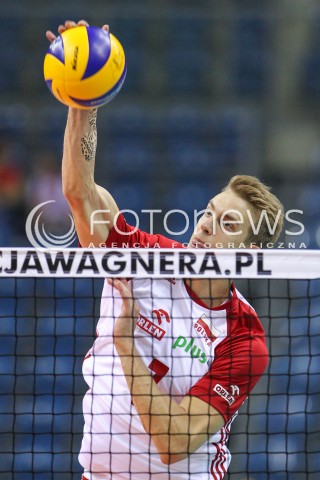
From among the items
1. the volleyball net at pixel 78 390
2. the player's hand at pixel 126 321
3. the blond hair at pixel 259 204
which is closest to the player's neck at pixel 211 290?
the blond hair at pixel 259 204

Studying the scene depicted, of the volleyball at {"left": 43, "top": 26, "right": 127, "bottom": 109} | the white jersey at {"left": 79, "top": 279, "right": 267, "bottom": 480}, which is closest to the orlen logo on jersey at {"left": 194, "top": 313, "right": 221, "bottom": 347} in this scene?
the white jersey at {"left": 79, "top": 279, "right": 267, "bottom": 480}

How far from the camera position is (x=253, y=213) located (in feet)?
15.5

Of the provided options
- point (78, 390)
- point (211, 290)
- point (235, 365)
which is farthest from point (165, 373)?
point (78, 390)

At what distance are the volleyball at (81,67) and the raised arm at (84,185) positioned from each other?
107mm

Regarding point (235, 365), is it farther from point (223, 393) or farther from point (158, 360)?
point (158, 360)

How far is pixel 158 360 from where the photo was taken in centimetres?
433

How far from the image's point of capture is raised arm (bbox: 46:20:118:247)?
13.5 feet

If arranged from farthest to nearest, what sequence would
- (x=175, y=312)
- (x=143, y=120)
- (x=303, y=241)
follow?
(x=143, y=120), (x=303, y=241), (x=175, y=312)

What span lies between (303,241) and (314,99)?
330 cm

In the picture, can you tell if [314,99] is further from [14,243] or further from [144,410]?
[144,410]

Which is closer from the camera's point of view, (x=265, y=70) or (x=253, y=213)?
(x=253, y=213)

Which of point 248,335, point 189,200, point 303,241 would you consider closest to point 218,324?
point 248,335

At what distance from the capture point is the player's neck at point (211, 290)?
4.53 meters

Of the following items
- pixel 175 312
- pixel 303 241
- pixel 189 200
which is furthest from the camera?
pixel 189 200
